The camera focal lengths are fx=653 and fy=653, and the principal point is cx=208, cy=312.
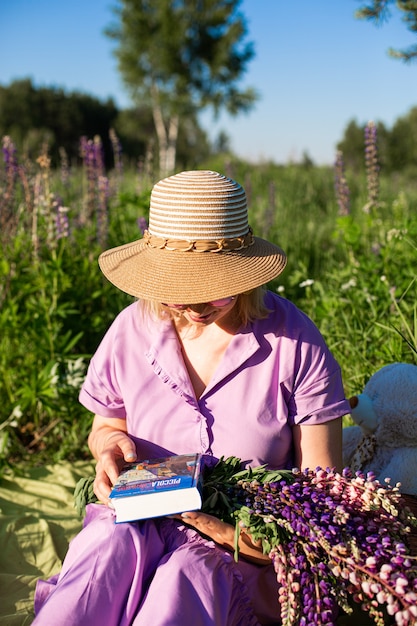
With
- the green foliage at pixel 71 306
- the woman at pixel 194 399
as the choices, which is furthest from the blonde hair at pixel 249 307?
the green foliage at pixel 71 306

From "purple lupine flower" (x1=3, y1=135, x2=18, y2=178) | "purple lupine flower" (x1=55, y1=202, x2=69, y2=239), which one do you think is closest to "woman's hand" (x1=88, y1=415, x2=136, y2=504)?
"purple lupine flower" (x1=55, y1=202, x2=69, y2=239)

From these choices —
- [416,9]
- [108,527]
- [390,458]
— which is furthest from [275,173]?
[108,527]

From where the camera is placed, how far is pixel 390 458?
2342 millimetres

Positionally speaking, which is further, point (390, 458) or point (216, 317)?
point (390, 458)

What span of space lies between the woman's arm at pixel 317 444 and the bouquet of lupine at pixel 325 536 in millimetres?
174

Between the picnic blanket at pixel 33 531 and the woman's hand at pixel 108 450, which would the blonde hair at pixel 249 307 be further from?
the picnic blanket at pixel 33 531

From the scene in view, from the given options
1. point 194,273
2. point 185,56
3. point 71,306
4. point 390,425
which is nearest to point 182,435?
point 194,273

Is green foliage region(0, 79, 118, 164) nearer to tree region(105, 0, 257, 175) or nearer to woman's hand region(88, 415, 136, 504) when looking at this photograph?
tree region(105, 0, 257, 175)

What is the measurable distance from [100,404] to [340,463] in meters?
0.78

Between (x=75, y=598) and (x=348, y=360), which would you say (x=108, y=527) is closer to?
(x=75, y=598)

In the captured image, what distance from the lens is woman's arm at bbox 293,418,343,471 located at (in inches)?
74.0

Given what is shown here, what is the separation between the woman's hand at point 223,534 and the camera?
1.65 m

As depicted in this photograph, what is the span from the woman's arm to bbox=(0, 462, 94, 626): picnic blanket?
1.08 metres

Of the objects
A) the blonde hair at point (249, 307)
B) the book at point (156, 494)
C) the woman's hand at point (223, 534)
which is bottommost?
the woman's hand at point (223, 534)
